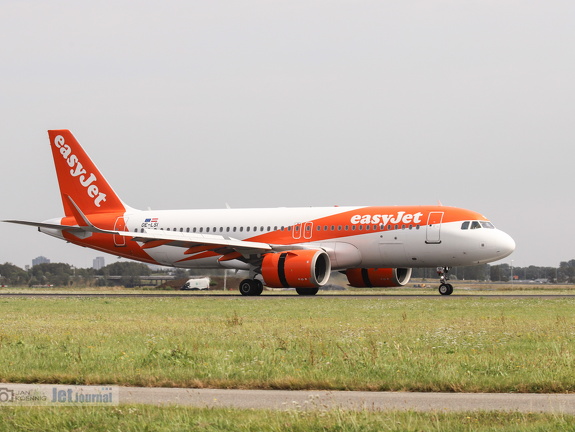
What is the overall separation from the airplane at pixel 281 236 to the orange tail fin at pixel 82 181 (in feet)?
0.19

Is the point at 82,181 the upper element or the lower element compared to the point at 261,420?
upper

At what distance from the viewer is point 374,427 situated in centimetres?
921

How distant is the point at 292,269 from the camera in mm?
39750

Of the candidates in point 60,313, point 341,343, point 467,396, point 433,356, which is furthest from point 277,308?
point 467,396

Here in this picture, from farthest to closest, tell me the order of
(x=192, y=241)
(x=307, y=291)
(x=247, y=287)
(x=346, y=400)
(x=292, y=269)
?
(x=307, y=291)
(x=247, y=287)
(x=192, y=241)
(x=292, y=269)
(x=346, y=400)

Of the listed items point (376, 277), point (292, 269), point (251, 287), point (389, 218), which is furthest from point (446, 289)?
point (251, 287)

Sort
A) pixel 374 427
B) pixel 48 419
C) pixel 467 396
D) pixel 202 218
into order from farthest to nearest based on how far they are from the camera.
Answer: pixel 202 218 → pixel 467 396 → pixel 48 419 → pixel 374 427

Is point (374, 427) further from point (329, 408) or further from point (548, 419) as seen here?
point (548, 419)

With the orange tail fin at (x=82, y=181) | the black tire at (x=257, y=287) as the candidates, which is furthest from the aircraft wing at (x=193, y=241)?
the orange tail fin at (x=82, y=181)

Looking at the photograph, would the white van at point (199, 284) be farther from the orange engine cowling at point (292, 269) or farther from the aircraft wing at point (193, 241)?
the orange engine cowling at point (292, 269)

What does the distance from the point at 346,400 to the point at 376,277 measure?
114ft

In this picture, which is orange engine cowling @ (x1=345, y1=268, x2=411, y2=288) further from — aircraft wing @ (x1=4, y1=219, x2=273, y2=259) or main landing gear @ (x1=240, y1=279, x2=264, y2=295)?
aircraft wing @ (x1=4, y1=219, x2=273, y2=259)

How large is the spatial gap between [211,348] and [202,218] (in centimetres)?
3061

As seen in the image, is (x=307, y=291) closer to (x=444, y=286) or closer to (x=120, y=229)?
(x=444, y=286)
